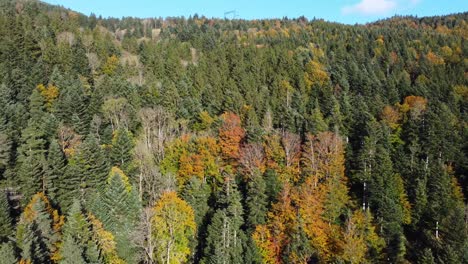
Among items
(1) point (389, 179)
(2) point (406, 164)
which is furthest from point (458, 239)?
(2) point (406, 164)

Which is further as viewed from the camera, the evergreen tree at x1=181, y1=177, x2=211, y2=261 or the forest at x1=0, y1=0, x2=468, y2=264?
the evergreen tree at x1=181, y1=177, x2=211, y2=261

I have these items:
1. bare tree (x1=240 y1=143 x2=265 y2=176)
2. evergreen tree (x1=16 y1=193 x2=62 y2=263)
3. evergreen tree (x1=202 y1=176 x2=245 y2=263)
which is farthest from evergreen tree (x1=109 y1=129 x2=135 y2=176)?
bare tree (x1=240 y1=143 x2=265 y2=176)

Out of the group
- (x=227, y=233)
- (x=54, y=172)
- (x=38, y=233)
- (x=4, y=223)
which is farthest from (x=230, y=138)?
(x=4, y=223)

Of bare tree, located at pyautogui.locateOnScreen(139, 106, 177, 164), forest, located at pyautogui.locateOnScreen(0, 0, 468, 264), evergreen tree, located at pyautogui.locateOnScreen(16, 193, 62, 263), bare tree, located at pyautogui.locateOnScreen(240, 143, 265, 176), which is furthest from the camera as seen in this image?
bare tree, located at pyautogui.locateOnScreen(139, 106, 177, 164)

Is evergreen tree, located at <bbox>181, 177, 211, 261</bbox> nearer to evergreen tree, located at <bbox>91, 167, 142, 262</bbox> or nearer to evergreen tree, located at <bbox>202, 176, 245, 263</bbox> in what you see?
evergreen tree, located at <bbox>202, 176, 245, 263</bbox>

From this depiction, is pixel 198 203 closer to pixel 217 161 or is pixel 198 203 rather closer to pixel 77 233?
pixel 217 161

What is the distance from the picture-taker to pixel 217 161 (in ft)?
227

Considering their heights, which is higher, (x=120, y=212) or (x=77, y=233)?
(x=120, y=212)

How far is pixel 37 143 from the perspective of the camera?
60.0 metres

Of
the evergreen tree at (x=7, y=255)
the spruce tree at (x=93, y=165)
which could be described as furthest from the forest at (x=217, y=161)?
the spruce tree at (x=93, y=165)

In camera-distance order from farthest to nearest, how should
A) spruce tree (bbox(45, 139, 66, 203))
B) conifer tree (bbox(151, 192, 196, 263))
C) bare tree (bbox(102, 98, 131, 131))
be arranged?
bare tree (bbox(102, 98, 131, 131)), spruce tree (bbox(45, 139, 66, 203)), conifer tree (bbox(151, 192, 196, 263))

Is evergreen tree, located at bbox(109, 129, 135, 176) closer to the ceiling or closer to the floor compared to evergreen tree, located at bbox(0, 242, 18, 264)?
closer to the ceiling

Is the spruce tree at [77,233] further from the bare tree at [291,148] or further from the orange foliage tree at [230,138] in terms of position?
the bare tree at [291,148]

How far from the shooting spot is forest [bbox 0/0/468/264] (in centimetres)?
4772
